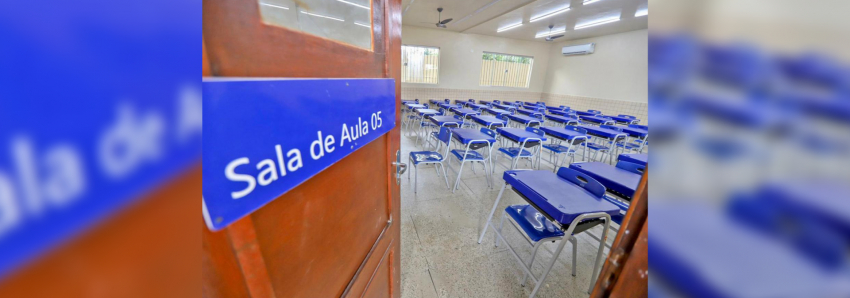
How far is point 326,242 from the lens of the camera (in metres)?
0.66

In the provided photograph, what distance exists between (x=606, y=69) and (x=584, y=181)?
7.18m

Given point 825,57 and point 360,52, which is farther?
point 360,52

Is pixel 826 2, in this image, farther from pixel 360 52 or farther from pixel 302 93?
pixel 360 52

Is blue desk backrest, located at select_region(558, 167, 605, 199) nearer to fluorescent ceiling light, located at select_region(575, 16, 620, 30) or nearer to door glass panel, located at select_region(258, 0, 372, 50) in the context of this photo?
door glass panel, located at select_region(258, 0, 372, 50)

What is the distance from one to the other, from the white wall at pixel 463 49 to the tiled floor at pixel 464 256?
5873mm

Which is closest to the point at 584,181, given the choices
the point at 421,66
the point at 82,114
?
the point at 82,114

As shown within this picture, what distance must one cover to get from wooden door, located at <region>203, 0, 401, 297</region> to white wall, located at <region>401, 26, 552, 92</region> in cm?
723

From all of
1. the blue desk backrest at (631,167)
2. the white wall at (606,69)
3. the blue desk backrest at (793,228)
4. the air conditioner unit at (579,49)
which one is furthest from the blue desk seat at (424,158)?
the air conditioner unit at (579,49)

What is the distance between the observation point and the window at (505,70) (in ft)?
29.5

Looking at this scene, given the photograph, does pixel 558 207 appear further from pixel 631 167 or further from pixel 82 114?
pixel 82 114

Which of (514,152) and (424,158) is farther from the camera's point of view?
(514,152)

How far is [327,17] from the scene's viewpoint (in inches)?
25.6

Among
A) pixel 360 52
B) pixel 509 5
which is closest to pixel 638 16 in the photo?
pixel 509 5

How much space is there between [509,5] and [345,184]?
546 centimetres
